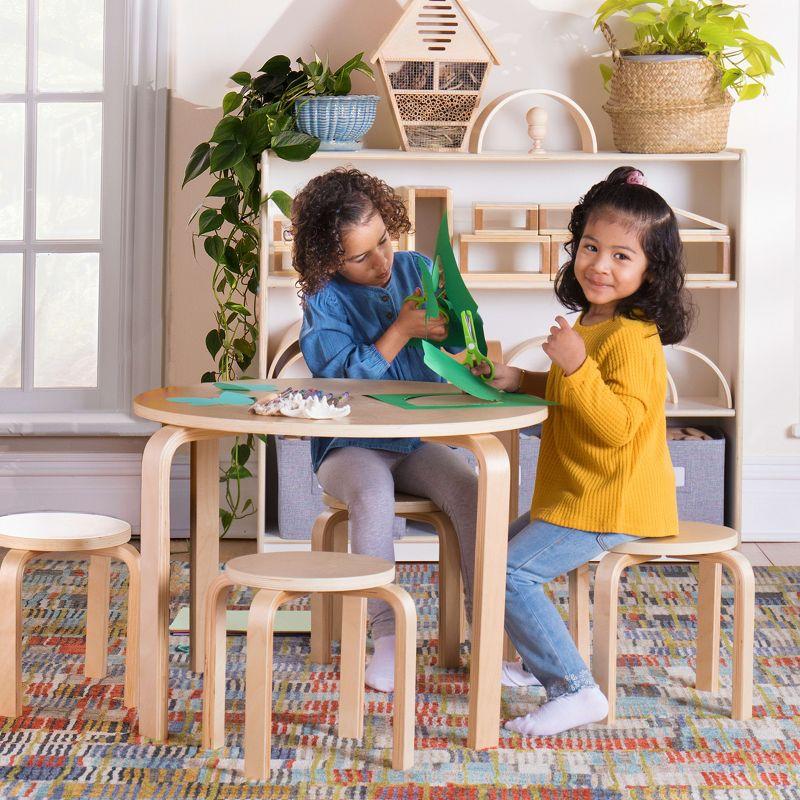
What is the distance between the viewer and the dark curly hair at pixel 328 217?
2402 mm

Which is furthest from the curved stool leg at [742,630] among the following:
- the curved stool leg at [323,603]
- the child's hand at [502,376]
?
the curved stool leg at [323,603]

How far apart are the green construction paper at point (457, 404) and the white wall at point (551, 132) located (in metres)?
1.49

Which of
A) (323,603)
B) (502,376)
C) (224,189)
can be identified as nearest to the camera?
(502,376)

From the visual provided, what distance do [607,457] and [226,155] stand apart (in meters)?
1.67

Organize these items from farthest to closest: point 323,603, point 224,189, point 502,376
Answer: point 224,189 < point 323,603 < point 502,376

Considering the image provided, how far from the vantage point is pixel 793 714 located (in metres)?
2.23

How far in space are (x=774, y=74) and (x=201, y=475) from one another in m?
2.28

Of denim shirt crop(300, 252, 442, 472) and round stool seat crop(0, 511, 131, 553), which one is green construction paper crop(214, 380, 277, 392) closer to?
denim shirt crop(300, 252, 442, 472)

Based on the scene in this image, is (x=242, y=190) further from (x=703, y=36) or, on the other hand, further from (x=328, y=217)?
(x=703, y=36)

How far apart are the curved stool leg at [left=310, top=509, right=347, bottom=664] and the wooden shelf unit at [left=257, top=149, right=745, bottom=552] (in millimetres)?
899

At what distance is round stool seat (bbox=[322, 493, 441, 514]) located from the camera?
2.39 meters

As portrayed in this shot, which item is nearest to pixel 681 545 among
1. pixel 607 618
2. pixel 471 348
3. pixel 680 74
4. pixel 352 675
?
pixel 607 618

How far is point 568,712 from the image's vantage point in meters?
2.09

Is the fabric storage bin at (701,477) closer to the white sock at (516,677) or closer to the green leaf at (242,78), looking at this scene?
the white sock at (516,677)
